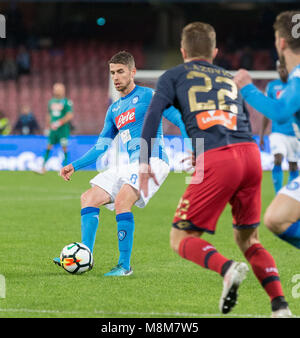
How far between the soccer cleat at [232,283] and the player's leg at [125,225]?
219 cm

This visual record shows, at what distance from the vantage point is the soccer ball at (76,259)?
6.05m

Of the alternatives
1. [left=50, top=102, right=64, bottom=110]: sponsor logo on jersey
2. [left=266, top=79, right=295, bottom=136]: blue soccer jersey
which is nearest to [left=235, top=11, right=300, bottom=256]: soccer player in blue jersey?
[left=266, top=79, right=295, bottom=136]: blue soccer jersey

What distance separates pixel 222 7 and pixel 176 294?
1012 inches

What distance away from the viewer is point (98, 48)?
28172 mm

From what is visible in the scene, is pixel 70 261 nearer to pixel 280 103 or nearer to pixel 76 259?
pixel 76 259

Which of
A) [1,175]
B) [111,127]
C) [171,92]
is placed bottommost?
[1,175]

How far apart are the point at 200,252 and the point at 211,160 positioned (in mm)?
564

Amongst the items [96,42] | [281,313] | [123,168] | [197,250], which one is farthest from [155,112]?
[96,42]

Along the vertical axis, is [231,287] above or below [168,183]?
above

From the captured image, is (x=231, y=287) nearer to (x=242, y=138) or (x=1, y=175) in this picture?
(x=242, y=138)

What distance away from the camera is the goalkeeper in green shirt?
17.6m

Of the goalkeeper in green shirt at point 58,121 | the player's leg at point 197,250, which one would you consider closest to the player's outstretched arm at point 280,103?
the player's leg at point 197,250

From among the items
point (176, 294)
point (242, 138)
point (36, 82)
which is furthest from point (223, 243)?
point (36, 82)

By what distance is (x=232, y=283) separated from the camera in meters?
3.89
